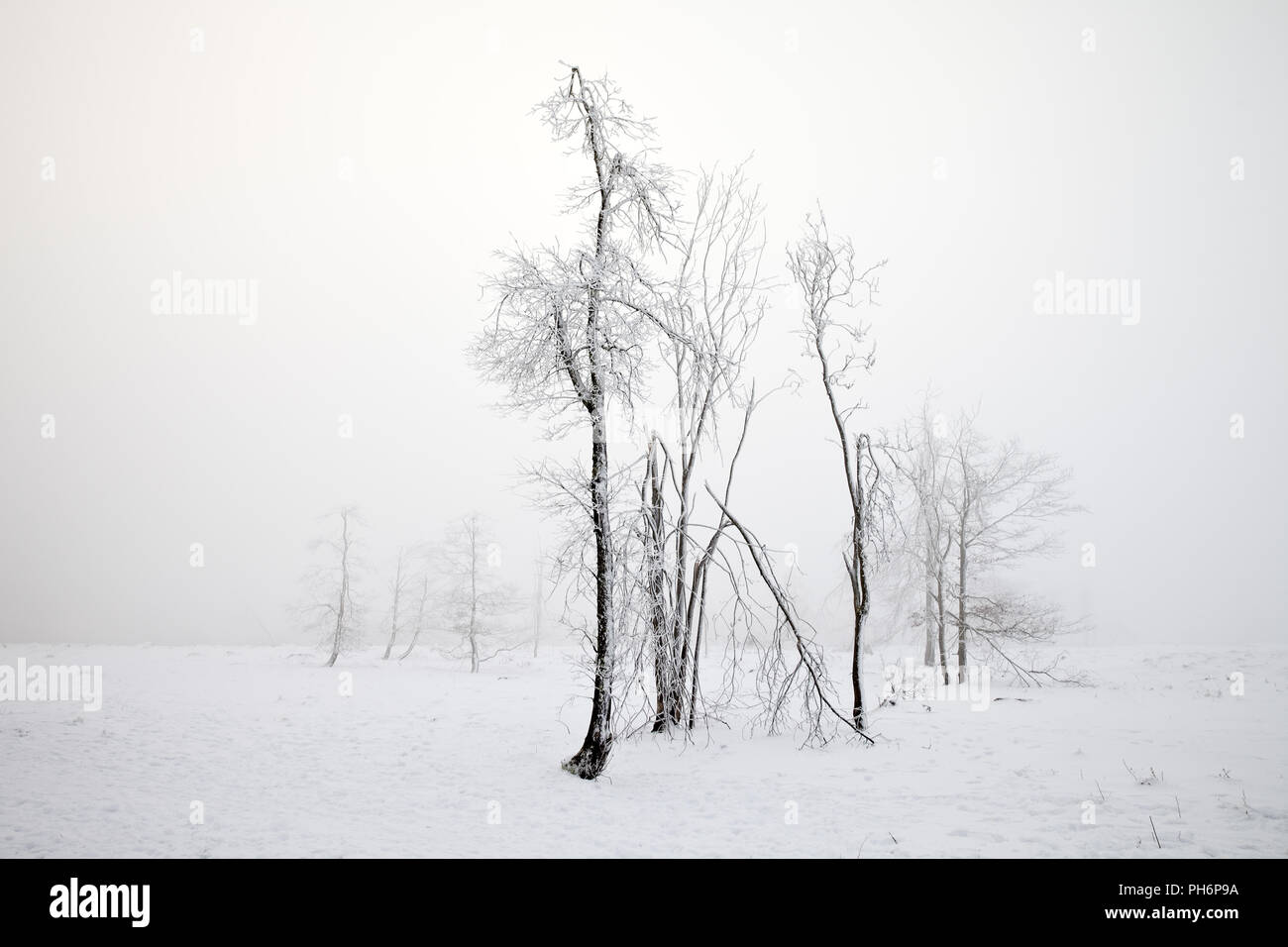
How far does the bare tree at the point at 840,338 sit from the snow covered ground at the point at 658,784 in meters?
3.08

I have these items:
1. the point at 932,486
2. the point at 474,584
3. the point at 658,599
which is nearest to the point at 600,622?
the point at 658,599

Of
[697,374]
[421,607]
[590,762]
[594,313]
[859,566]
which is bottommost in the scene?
[421,607]

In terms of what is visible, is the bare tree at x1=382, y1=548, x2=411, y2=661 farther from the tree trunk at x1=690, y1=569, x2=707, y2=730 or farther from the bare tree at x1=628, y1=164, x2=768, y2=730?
the tree trunk at x1=690, y1=569, x2=707, y2=730

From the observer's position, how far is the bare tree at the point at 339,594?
30.9m

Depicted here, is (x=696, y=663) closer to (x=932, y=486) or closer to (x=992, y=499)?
(x=932, y=486)

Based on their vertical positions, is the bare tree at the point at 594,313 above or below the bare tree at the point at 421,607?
above

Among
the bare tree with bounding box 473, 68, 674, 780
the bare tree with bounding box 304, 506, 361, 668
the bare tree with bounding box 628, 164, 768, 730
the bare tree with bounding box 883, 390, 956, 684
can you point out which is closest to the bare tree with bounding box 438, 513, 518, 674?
the bare tree with bounding box 304, 506, 361, 668

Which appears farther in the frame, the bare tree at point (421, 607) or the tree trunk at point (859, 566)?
the bare tree at point (421, 607)

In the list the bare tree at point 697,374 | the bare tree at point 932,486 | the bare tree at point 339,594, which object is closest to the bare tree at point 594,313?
the bare tree at point 697,374

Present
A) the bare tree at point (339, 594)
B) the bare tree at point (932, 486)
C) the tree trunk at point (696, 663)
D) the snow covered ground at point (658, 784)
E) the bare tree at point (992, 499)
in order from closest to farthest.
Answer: the snow covered ground at point (658, 784)
the tree trunk at point (696, 663)
the bare tree at point (932, 486)
the bare tree at point (992, 499)
the bare tree at point (339, 594)

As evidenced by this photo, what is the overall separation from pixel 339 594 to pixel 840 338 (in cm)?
3020

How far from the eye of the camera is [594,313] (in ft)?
30.0

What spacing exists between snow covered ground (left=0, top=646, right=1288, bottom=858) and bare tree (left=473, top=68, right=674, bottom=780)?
5.80 feet

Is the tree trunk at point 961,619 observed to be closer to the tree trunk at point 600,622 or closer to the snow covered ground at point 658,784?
the snow covered ground at point 658,784
